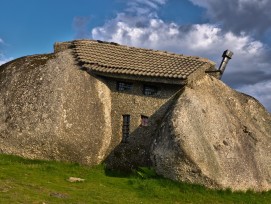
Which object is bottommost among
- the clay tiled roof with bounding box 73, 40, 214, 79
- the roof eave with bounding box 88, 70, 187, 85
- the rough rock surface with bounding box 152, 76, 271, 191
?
the rough rock surface with bounding box 152, 76, 271, 191

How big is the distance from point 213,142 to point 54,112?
10231 mm

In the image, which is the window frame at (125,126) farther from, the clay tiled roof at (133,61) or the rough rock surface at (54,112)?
the clay tiled roof at (133,61)

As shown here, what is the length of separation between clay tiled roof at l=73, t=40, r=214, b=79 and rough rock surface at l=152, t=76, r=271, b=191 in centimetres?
145

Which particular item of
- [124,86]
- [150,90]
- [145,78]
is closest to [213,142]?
[150,90]

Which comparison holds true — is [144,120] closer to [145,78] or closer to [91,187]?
[145,78]

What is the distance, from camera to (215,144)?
24484 millimetres

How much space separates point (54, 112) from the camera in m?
25.4

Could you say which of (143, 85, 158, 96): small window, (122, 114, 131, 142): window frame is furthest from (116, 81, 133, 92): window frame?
(122, 114, 131, 142): window frame

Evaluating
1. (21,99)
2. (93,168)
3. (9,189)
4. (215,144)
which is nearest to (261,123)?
(215,144)

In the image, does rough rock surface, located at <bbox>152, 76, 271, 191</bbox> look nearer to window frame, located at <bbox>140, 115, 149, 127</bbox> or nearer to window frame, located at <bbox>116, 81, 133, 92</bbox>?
window frame, located at <bbox>140, 115, 149, 127</bbox>

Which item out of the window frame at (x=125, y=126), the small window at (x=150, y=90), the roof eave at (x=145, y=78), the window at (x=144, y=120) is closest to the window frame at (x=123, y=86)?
the roof eave at (x=145, y=78)

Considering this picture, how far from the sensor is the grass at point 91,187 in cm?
1788

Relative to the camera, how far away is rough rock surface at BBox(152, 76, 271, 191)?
22.6 meters

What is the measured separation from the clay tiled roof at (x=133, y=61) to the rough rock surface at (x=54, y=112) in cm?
123
